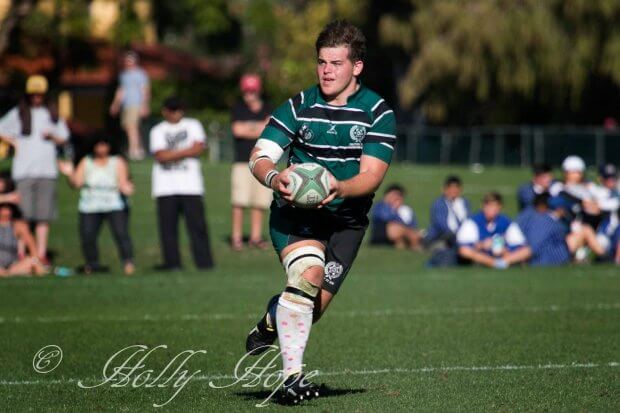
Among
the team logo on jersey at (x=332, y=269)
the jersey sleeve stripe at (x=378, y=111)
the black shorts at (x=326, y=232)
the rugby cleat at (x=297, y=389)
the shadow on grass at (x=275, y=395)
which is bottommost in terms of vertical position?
the shadow on grass at (x=275, y=395)

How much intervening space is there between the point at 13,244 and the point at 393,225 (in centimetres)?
687

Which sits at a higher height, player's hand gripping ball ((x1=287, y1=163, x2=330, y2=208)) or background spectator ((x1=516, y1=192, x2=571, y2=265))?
player's hand gripping ball ((x1=287, y1=163, x2=330, y2=208))

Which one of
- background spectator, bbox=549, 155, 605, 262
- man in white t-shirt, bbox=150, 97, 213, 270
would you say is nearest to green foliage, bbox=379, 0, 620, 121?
background spectator, bbox=549, 155, 605, 262

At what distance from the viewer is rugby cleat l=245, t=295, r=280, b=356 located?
7857 mm

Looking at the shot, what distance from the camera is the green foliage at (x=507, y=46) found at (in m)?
36.6

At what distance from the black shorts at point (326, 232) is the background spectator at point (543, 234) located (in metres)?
10.7

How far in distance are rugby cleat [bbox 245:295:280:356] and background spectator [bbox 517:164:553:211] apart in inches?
461

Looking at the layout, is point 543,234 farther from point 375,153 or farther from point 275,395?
point 375,153

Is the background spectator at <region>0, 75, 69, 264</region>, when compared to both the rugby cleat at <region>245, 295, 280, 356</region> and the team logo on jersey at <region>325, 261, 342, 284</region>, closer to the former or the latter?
the rugby cleat at <region>245, 295, 280, 356</region>

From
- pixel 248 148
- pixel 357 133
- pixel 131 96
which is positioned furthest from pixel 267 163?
pixel 131 96

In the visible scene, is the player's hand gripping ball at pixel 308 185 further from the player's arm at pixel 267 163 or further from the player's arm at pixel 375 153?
the player's arm at pixel 375 153

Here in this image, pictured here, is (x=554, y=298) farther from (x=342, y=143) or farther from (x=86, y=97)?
(x=86, y=97)

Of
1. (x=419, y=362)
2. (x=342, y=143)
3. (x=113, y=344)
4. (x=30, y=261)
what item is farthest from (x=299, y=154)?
(x=30, y=261)

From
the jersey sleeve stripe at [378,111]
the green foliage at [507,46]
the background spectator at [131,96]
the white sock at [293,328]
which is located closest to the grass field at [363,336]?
the white sock at [293,328]
